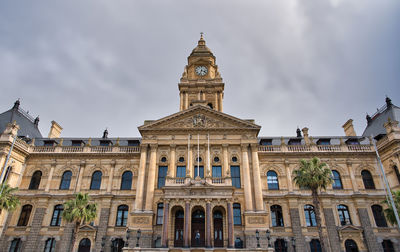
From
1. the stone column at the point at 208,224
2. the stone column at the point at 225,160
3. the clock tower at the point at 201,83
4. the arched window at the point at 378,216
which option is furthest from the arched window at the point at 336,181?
the clock tower at the point at 201,83

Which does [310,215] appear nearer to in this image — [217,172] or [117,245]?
[217,172]

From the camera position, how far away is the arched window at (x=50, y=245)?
109 feet

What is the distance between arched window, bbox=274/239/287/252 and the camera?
3244cm

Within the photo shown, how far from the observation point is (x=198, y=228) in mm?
31703

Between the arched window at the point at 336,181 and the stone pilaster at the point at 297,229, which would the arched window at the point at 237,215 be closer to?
the stone pilaster at the point at 297,229

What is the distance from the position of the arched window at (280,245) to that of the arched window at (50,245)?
28219 millimetres

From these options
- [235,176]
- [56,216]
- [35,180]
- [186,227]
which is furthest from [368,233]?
[35,180]

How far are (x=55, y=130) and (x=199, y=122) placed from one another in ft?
97.6

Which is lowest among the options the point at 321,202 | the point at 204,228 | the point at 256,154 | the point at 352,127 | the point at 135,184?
the point at 204,228

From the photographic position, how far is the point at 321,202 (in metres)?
34.6

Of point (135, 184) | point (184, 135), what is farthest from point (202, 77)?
point (135, 184)

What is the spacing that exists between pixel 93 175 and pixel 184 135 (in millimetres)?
14717

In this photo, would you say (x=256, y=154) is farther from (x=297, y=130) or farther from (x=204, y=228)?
(x=297, y=130)

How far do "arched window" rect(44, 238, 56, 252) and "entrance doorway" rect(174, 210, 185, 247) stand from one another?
1602 centimetres
